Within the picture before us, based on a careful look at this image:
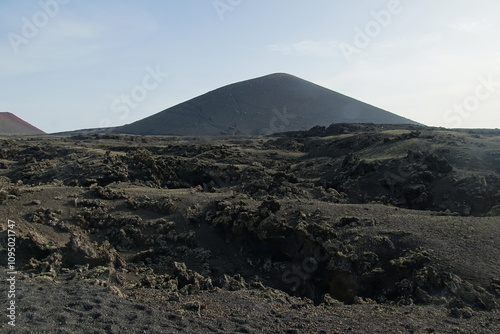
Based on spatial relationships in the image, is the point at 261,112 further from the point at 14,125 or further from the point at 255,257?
the point at 255,257

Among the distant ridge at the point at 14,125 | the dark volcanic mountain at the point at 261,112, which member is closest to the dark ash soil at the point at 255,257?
the dark volcanic mountain at the point at 261,112

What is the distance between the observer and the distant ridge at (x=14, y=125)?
91.0 m

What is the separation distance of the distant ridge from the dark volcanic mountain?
28805 mm

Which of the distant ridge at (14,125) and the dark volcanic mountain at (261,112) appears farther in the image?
the distant ridge at (14,125)

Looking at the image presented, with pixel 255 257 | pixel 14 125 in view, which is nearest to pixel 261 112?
pixel 14 125

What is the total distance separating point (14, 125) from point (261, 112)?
5895 centimetres

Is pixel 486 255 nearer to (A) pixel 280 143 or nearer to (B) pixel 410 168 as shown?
(B) pixel 410 168

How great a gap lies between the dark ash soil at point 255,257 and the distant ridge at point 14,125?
88122mm

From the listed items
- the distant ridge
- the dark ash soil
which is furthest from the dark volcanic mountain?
the dark ash soil

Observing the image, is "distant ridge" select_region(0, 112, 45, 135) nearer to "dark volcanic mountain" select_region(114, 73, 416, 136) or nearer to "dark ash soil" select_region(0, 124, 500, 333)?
"dark volcanic mountain" select_region(114, 73, 416, 136)

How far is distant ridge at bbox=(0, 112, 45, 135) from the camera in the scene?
91000mm

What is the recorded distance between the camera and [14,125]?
9512 centimetres

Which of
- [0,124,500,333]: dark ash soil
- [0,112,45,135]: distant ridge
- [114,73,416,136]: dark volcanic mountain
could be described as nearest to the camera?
[0,124,500,333]: dark ash soil

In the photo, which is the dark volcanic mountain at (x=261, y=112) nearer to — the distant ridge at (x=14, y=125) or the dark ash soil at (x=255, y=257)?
the distant ridge at (x=14, y=125)
